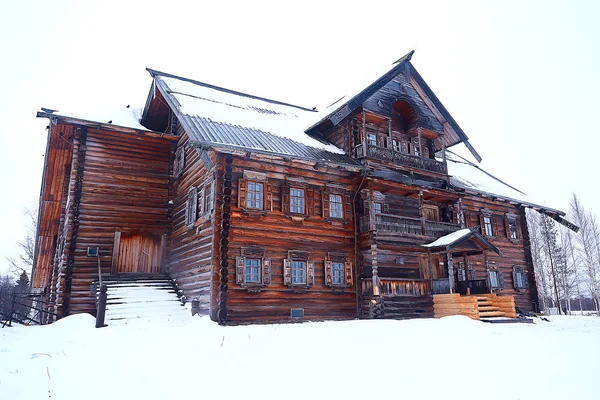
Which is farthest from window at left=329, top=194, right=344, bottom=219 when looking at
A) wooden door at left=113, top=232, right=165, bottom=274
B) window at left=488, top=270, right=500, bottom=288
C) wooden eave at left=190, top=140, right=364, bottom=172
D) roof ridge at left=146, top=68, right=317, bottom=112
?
window at left=488, top=270, right=500, bottom=288

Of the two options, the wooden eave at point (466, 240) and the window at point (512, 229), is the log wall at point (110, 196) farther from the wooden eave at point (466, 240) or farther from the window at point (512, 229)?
the window at point (512, 229)

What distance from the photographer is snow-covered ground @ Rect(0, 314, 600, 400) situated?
19.7 ft

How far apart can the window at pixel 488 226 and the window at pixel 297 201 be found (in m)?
13.1

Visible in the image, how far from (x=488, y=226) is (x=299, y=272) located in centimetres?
1431

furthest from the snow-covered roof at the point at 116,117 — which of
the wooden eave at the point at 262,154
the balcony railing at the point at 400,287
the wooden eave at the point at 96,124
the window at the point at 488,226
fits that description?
the window at the point at 488,226

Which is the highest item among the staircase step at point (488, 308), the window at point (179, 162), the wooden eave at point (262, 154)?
the window at point (179, 162)

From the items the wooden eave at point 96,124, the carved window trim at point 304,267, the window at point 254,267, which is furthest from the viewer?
the wooden eave at point 96,124

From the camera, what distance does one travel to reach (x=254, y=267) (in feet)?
52.3

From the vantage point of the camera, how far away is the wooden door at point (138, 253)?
1894cm

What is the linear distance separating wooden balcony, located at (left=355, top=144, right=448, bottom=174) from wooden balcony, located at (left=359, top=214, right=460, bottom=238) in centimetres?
282

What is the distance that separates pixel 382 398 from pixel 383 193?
1521cm

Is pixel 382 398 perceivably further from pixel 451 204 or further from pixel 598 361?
pixel 451 204

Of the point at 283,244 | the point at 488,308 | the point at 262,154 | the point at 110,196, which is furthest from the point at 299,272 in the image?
the point at 110,196

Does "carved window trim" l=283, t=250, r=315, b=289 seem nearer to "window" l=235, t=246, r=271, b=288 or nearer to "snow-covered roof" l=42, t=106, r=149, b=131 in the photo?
"window" l=235, t=246, r=271, b=288
